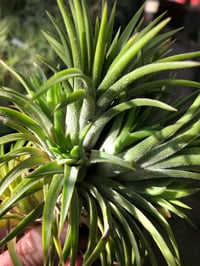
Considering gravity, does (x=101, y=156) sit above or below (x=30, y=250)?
above

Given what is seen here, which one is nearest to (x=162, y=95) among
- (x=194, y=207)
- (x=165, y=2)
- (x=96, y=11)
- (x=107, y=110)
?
(x=107, y=110)

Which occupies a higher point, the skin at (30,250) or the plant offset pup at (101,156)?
the plant offset pup at (101,156)

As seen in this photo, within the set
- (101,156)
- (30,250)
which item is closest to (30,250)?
(30,250)

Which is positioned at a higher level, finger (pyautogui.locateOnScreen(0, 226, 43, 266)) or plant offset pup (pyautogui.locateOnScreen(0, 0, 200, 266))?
plant offset pup (pyautogui.locateOnScreen(0, 0, 200, 266))

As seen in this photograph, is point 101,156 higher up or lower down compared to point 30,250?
higher up

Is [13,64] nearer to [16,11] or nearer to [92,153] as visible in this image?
[16,11]

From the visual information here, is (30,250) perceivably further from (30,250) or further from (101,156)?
(101,156)

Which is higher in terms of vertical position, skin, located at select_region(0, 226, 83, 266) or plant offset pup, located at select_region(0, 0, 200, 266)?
plant offset pup, located at select_region(0, 0, 200, 266)

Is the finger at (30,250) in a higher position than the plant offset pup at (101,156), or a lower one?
lower
